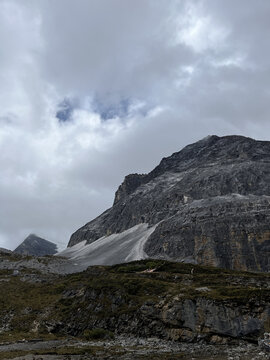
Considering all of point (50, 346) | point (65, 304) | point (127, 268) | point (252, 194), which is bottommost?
point (50, 346)

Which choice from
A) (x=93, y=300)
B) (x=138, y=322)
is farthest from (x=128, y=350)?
(x=93, y=300)

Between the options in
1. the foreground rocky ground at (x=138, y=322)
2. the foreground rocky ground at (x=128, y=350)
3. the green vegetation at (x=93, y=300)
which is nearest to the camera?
the foreground rocky ground at (x=128, y=350)

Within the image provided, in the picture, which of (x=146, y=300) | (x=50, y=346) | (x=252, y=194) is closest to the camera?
(x=50, y=346)

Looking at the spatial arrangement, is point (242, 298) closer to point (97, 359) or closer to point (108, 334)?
point (108, 334)

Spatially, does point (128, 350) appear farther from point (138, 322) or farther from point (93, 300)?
point (93, 300)

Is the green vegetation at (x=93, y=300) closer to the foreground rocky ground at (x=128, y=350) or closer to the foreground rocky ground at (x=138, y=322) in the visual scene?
the foreground rocky ground at (x=138, y=322)

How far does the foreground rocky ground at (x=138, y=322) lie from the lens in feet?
105

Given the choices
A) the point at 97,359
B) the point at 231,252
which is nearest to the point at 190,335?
the point at 97,359

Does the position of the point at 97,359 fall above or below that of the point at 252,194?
below

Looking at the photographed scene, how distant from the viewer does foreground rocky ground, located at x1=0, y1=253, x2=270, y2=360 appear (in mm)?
31938

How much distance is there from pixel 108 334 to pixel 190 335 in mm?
10314

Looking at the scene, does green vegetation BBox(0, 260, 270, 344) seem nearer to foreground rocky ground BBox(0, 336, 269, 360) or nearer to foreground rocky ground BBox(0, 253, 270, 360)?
foreground rocky ground BBox(0, 253, 270, 360)

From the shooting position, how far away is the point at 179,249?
159 metres

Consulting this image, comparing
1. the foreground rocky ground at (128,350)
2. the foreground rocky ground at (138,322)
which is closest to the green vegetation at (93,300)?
the foreground rocky ground at (138,322)
